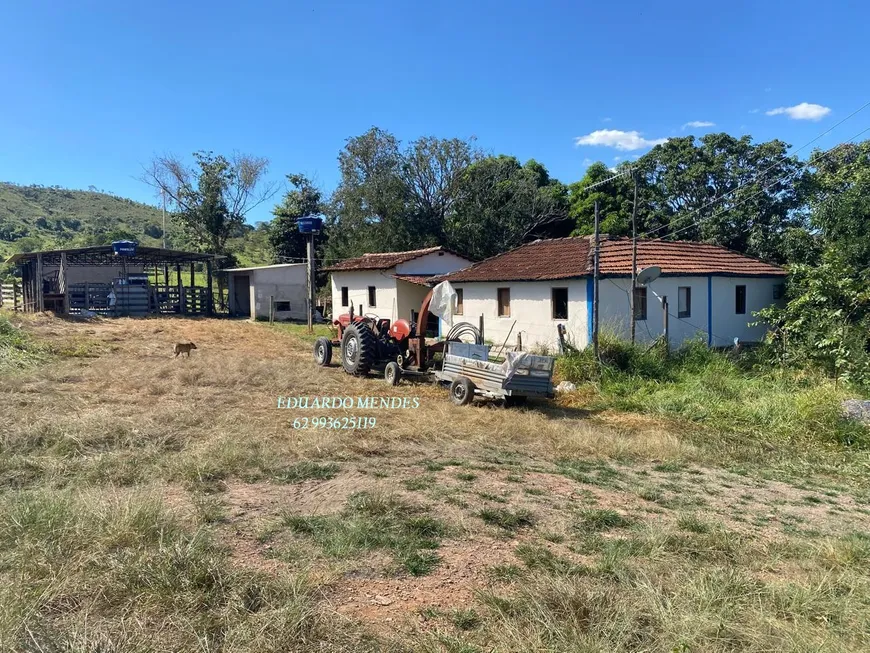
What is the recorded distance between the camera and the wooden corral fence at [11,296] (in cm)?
3139

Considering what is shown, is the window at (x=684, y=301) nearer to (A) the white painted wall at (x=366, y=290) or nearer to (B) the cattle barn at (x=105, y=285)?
(A) the white painted wall at (x=366, y=290)

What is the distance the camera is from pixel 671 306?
53.4ft

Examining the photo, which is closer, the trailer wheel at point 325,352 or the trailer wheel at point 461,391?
the trailer wheel at point 461,391

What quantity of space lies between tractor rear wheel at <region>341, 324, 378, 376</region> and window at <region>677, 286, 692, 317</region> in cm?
941

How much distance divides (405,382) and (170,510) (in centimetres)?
817

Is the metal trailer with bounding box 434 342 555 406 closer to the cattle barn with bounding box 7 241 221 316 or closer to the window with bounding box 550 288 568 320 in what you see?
the window with bounding box 550 288 568 320

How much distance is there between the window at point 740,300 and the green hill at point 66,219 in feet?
137

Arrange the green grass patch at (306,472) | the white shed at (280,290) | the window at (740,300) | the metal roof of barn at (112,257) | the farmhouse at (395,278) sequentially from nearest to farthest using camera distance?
the green grass patch at (306,472), the window at (740,300), the farmhouse at (395,278), the metal roof of barn at (112,257), the white shed at (280,290)

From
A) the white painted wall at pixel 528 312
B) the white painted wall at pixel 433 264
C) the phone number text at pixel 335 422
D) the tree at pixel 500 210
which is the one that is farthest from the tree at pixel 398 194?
the phone number text at pixel 335 422

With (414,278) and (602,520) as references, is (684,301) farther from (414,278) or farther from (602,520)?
(602,520)

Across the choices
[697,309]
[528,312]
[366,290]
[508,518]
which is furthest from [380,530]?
[366,290]

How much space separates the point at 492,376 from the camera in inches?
387

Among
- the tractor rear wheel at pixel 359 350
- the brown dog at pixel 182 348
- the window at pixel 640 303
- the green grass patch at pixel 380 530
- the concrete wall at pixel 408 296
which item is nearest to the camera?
the green grass patch at pixel 380 530

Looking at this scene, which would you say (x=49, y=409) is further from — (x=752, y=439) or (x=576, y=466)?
(x=752, y=439)
